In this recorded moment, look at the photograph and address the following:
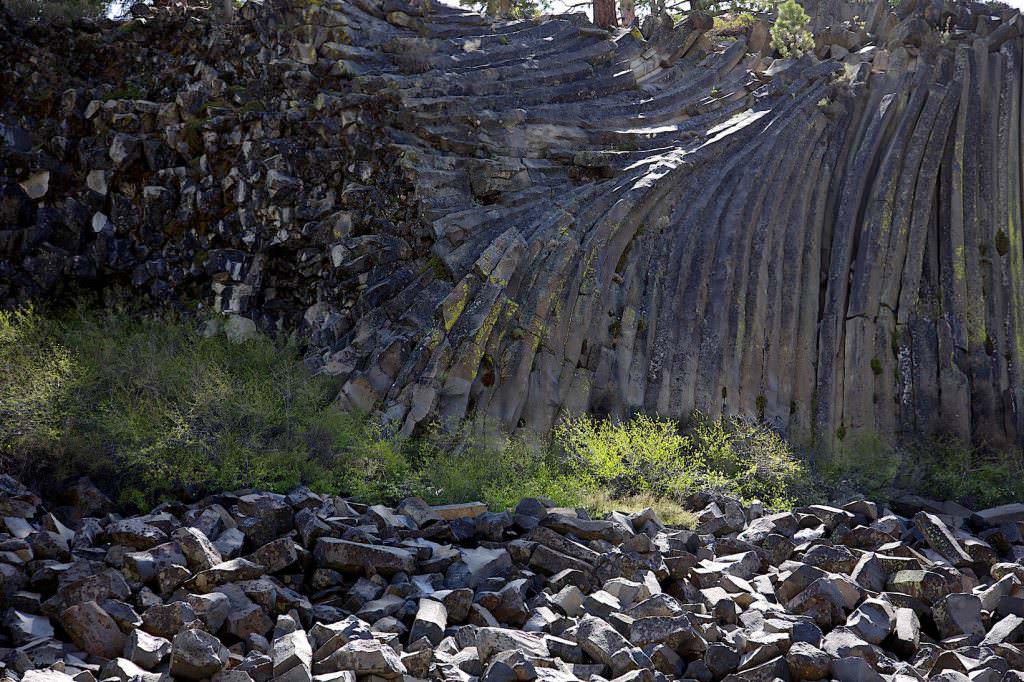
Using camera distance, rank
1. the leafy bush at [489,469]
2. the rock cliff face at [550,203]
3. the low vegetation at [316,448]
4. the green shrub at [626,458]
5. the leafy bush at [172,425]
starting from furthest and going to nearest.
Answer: the rock cliff face at [550,203] < the green shrub at [626,458] < the leafy bush at [489,469] < the low vegetation at [316,448] < the leafy bush at [172,425]

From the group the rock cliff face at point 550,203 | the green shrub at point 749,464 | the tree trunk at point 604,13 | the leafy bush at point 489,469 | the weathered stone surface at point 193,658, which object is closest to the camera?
the weathered stone surface at point 193,658

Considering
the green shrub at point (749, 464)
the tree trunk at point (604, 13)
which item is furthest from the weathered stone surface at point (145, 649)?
the tree trunk at point (604, 13)

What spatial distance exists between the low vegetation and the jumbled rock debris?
1094 millimetres

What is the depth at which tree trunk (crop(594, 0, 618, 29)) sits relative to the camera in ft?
79.8

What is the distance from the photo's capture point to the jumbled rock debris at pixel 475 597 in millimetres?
7418

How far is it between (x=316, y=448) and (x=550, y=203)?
6.82m

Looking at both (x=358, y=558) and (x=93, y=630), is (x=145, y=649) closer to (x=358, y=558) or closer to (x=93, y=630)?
(x=93, y=630)

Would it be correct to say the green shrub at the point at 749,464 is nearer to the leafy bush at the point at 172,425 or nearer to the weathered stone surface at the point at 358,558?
the leafy bush at the point at 172,425

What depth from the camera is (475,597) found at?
892cm

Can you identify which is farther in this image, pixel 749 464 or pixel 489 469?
pixel 749 464

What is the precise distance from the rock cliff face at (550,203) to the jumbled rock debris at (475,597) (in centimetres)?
460

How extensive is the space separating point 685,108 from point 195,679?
16.4 m

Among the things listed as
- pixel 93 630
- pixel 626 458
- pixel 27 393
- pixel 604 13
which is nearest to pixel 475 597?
pixel 93 630

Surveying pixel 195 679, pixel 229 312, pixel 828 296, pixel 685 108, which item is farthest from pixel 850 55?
pixel 195 679
